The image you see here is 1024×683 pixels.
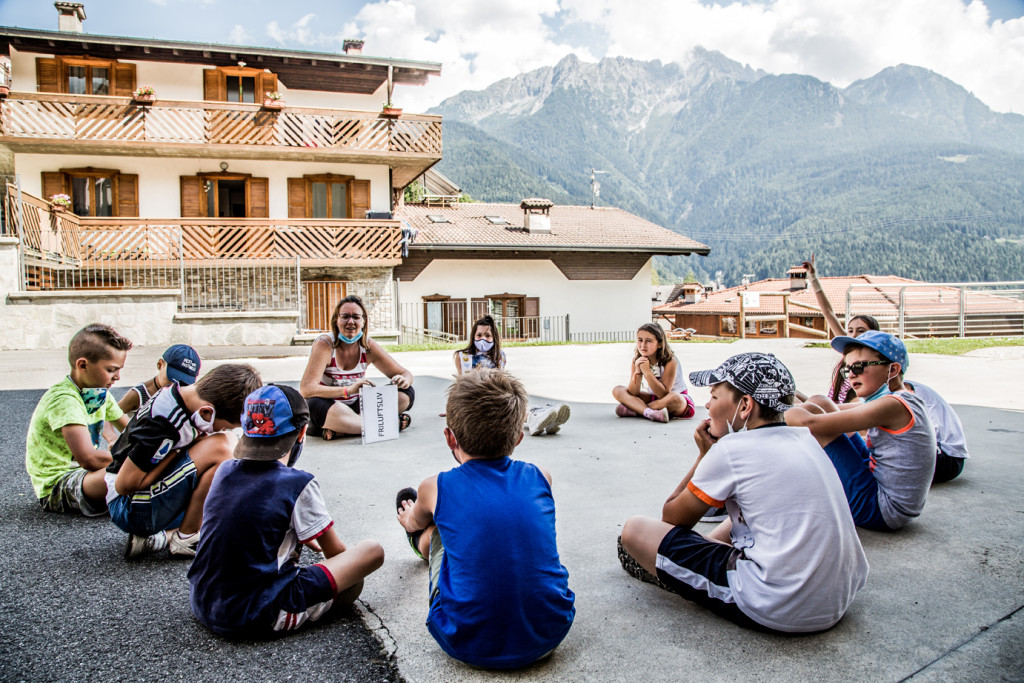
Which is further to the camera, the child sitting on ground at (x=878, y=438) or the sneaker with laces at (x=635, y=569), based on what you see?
the child sitting on ground at (x=878, y=438)

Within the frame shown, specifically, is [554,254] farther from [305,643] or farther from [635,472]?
[305,643]

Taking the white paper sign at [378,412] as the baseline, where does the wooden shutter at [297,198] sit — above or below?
above

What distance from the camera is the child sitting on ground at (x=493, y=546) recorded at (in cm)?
199

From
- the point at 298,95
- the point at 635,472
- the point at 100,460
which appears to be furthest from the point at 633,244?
the point at 100,460

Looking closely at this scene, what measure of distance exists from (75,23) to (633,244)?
20118 millimetres

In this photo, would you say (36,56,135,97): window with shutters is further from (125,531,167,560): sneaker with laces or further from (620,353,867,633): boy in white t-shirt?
(620,353,867,633): boy in white t-shirt

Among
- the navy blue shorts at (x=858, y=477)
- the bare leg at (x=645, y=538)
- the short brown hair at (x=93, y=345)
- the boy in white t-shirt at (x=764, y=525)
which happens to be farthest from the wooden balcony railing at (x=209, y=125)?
the boy in white t-shirt at (x=764, y=525)

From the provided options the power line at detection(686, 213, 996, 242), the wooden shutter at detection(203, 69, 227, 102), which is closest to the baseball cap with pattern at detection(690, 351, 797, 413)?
the wooden shutter at detection(203, 69, 227, 102)

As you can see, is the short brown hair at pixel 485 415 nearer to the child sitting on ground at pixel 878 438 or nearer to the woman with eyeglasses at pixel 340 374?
the child sitting on ground at pixel 878 438

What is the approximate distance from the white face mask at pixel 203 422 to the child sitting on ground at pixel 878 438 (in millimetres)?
2407

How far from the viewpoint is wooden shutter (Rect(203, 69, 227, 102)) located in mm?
19625

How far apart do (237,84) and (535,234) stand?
472 inches

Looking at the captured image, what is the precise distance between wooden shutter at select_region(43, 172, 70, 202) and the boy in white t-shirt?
21218 mm

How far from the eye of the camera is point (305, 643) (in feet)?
7.29
